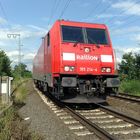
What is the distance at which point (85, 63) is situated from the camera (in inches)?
513

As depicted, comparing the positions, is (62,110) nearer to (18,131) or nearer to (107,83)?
(107,83)

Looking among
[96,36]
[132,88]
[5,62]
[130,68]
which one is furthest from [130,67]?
[5,62]

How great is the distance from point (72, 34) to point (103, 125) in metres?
5.36

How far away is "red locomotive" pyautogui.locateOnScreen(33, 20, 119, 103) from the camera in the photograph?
1266cm

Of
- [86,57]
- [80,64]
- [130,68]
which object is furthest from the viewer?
[130,68]

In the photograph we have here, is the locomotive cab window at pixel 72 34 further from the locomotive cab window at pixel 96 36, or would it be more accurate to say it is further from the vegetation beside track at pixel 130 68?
the vegetation beside track at pixel 130 68

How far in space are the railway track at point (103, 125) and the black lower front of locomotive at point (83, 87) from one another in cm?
75

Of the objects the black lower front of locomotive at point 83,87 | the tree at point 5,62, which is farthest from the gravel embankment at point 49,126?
the tree at point 5,62

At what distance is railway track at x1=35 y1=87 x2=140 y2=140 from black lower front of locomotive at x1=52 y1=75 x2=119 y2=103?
750 millimetres

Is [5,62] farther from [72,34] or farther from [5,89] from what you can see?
[72,34]

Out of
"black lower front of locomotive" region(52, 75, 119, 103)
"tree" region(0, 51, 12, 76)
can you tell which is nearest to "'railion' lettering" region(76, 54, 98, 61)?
"black lower front of locomotive" region(52, 75, 119, 103)

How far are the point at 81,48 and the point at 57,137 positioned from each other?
5.99 meters

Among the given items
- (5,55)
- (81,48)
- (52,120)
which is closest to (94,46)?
(81,48)

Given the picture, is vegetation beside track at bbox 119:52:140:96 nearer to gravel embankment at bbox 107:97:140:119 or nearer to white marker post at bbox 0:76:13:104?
gravel embankment at bbox 107:97:140:119
